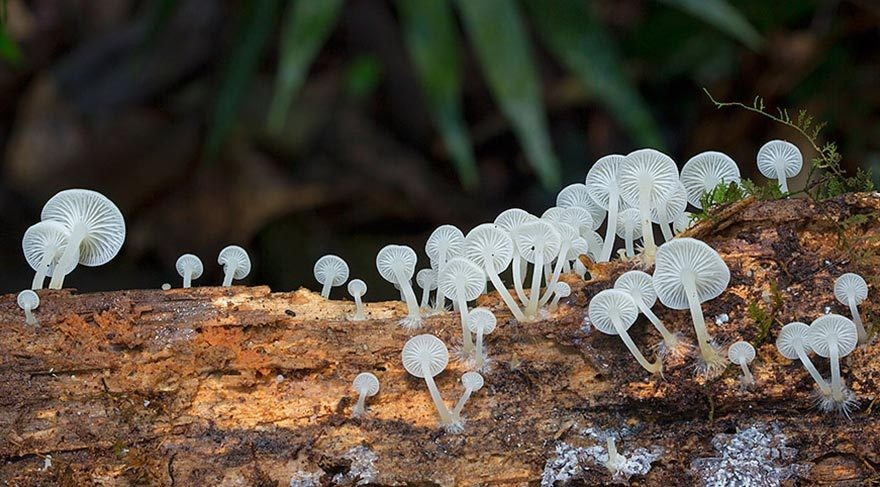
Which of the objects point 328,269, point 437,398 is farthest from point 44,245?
point 437,398

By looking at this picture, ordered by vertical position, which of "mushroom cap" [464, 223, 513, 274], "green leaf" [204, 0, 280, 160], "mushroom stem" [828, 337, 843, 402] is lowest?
"mushroom stem" [828, 337, 843, 402]

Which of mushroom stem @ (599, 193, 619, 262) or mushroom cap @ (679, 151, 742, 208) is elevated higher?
mushroom cap @ (679, 151, 742, 208)

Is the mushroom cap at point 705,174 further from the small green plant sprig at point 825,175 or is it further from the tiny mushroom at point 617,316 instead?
the tiny mushroom at point 617,316

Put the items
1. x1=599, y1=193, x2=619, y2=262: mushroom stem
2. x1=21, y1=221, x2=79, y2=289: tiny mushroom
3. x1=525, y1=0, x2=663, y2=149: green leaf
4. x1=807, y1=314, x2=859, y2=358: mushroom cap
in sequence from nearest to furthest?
x1=807, y1=314, x2=859, y2=358: mushroom cap
x1=21, y1=221, x2=79, y2=289: tiny mushroom
x1=599, y1=193, x2=619, y2=262: mushroom stem
x1=525, y1=0, x2=663, y2=149: green leaf

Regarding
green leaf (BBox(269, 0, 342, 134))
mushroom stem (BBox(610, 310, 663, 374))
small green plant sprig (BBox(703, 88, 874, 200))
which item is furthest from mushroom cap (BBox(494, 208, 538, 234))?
green leaf (BBox(269, 0, 342, 134))

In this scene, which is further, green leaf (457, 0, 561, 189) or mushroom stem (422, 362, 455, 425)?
green leaf (457, 0, 561, 189)

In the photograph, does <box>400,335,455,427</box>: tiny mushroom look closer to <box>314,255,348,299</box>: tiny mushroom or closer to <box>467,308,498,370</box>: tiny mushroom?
<box>467,308,498,370</box>: tiny mushroom

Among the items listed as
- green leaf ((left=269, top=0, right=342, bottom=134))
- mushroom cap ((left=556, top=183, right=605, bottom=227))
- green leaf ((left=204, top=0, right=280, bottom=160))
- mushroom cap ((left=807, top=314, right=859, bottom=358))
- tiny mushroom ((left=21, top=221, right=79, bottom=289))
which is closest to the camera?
mushroom cap ((left=807, top=314, right=859, bottom=358))
